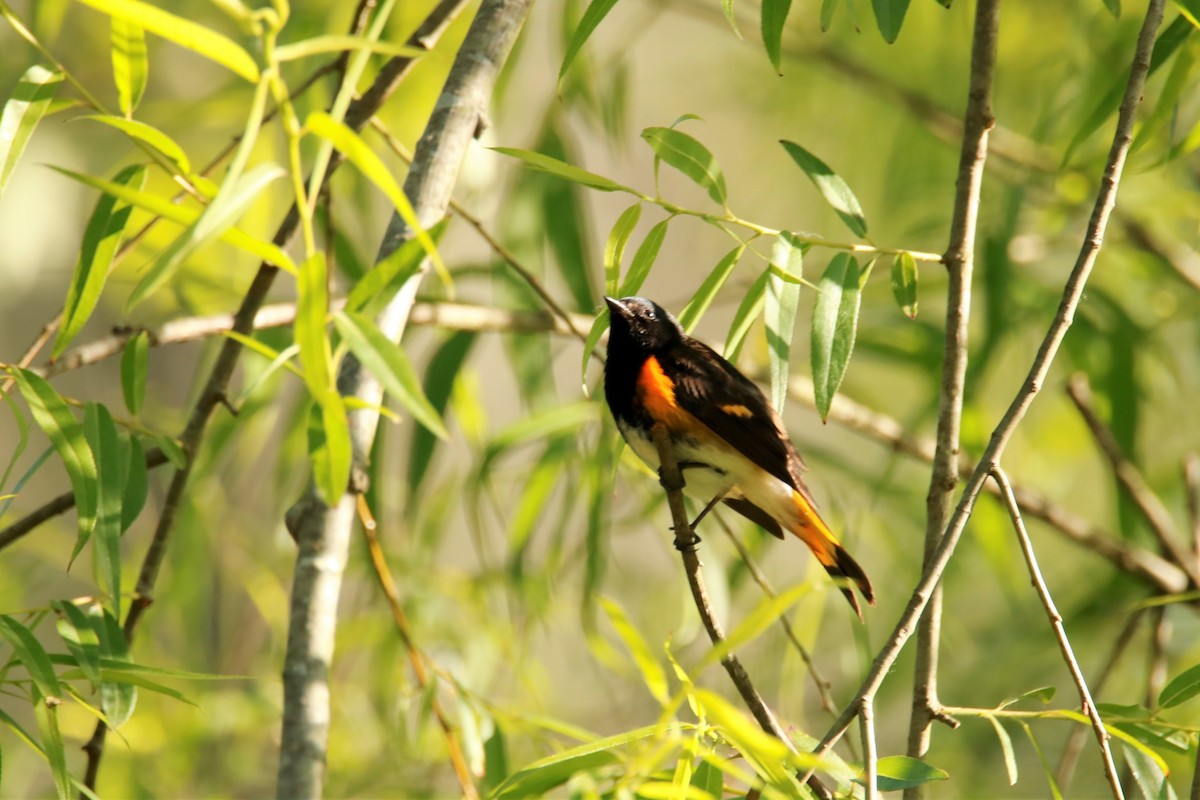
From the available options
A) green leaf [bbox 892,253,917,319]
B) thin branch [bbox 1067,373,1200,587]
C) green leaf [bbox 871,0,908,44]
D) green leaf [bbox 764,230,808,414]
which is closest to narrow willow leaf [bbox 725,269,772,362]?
green leaf [bbox 764,230,808,414]

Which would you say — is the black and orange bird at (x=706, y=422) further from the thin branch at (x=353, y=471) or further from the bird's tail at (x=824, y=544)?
the thin branch at (x=353, y=471)

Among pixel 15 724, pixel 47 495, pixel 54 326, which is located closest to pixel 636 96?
pixel 47 495

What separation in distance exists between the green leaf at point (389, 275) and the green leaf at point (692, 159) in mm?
382

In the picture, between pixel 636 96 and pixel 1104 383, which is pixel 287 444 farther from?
pixel 636 96

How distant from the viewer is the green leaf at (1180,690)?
1252 millimetres

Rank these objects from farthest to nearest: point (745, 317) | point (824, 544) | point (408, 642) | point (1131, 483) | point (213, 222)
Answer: point (1131, 483), point (824, 544), point (408, 642), point (745, 317), point (213, 222)

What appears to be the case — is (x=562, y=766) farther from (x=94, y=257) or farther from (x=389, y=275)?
(x=94, y=257)

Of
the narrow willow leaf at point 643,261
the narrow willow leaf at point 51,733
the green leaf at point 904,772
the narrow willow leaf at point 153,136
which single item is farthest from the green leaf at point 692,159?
the narrow willow leaf at point 51,733

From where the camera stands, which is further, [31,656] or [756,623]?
[31,656]

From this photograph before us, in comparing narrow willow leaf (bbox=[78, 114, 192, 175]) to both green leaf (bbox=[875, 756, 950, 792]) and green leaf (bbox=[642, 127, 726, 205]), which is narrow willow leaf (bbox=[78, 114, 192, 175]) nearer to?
green leaf (bbox=[642, 127, 726, 205])

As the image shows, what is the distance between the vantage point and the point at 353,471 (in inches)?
53.6

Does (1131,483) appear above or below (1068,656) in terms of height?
below

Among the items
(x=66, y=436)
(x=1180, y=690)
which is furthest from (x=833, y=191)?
(x=66, y=436)

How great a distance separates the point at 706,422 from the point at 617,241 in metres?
0.69
